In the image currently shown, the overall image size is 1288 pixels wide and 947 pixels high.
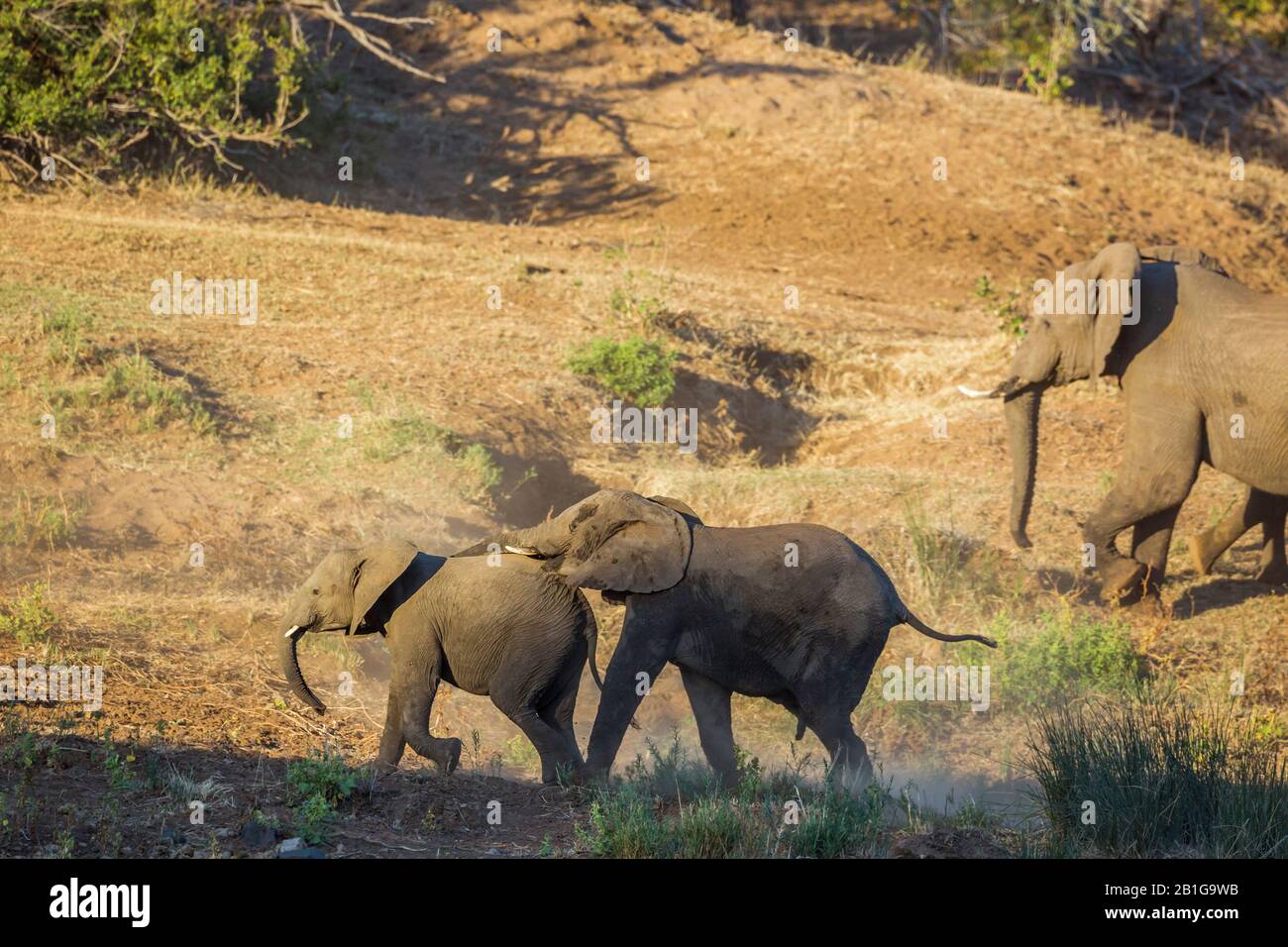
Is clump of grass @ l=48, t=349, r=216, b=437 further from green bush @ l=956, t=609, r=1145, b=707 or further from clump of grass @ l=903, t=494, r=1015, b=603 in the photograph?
green bush @ l=956, t=609, r=1145, b=707

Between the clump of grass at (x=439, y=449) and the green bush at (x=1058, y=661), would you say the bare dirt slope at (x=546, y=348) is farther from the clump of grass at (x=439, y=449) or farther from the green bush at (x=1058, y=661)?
the green bush at (x=1058, y=661)

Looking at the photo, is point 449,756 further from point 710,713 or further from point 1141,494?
point 1141,494

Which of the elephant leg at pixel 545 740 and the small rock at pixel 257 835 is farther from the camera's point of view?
the elephant leg at pixel 545 740

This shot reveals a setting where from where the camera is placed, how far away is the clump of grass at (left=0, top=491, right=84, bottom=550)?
9.21 meters

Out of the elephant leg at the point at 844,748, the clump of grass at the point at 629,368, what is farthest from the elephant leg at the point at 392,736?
the clump of grass at the point at 629,368

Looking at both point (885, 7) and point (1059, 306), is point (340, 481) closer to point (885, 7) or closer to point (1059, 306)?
point (1059, 306)

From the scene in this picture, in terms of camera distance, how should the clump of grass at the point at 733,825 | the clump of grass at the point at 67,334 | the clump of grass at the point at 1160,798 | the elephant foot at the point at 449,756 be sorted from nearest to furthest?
the clump of grass at the point at 733,825 → the clump of grass at the point at 1160,798 → the elephant foot at the point at 449,756 → the clump of grass at the point at 67,334

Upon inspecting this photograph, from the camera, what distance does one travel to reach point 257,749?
7.23 meters

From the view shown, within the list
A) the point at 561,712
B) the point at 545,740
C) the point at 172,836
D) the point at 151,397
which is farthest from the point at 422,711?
the point at 151,397

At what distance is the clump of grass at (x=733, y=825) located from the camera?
5.85 meters

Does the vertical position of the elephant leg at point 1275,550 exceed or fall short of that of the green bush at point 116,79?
it falls short

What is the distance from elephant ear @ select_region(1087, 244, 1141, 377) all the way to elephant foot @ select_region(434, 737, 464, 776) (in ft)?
15.7

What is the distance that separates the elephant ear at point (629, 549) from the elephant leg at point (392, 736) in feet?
3.16
